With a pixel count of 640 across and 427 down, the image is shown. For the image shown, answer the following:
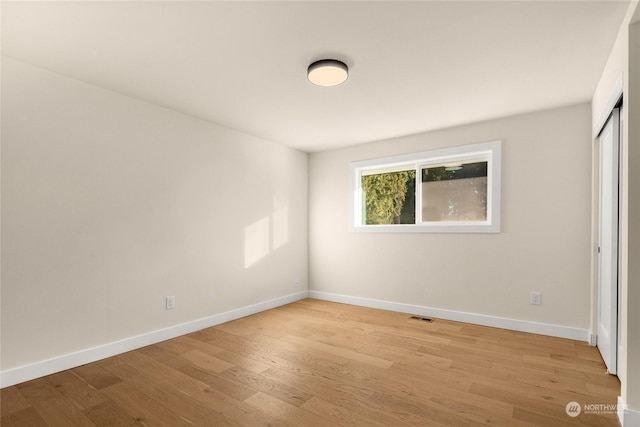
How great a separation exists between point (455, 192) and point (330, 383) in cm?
280

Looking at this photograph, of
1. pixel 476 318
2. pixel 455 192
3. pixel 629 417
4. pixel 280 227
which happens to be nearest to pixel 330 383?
pixel 629 417

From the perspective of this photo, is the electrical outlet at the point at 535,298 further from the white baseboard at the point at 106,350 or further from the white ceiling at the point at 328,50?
the white baseboard at the point at 106,350

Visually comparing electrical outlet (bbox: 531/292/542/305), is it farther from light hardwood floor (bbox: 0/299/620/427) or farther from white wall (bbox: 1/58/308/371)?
white wall (bbox: 1/58/308/371)

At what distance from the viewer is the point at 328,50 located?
2209 millimetres

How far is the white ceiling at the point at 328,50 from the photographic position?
71.4 inches

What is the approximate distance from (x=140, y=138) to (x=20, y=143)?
883mm

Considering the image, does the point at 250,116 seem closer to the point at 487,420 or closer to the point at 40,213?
the point at 40,213

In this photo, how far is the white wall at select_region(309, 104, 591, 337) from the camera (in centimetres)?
318

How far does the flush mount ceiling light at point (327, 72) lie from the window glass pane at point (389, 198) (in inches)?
88.6

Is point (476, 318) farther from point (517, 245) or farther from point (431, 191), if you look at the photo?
point (431, 191)

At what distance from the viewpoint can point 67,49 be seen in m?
2.19

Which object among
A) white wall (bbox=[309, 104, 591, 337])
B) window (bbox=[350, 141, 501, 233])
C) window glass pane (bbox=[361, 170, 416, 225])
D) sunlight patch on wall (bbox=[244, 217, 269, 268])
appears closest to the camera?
white wall (bbox=[309, 104, 591, 337])

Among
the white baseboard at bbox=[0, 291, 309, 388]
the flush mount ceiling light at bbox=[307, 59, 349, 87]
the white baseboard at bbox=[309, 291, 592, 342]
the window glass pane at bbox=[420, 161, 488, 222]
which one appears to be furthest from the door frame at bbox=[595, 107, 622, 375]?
the white baseboard at bbox=[0, 291, 309, 388]

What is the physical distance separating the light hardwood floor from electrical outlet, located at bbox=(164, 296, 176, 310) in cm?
34
